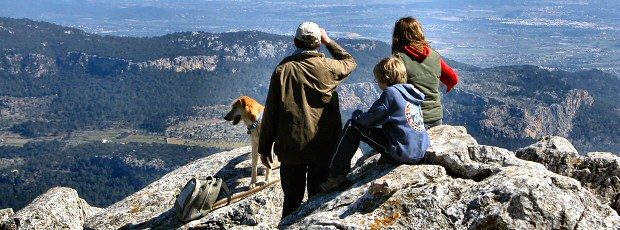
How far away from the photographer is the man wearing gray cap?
989cm

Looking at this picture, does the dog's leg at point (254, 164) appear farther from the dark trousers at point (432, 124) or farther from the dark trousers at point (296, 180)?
the dark trousers at point (432, 124)

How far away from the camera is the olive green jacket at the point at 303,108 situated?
990 cm

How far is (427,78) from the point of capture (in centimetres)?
1091

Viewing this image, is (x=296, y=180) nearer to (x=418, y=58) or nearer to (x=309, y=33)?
(x=309, y=33)

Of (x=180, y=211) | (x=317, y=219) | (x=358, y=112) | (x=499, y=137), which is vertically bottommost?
(x=499, y=137)

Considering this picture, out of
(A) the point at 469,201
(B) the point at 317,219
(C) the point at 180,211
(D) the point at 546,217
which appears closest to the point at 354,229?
(B) the point at 317,219

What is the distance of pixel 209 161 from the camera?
1639 centimetres

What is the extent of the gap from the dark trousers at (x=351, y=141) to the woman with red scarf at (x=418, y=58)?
4.78 ft

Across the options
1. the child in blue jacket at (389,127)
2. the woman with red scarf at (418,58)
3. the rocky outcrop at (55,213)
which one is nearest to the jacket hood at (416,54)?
the woman with red scarf at (418,58)

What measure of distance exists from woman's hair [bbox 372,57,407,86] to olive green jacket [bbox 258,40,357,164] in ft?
2.25

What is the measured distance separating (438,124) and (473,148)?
1944 mm

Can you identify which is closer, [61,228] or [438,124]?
[438,124]

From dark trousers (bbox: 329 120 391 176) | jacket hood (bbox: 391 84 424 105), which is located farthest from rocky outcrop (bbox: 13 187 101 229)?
jacket hood (bbox: 391 84 424 105)

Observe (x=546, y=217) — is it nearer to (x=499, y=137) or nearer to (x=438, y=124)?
(x=438, y=124)
